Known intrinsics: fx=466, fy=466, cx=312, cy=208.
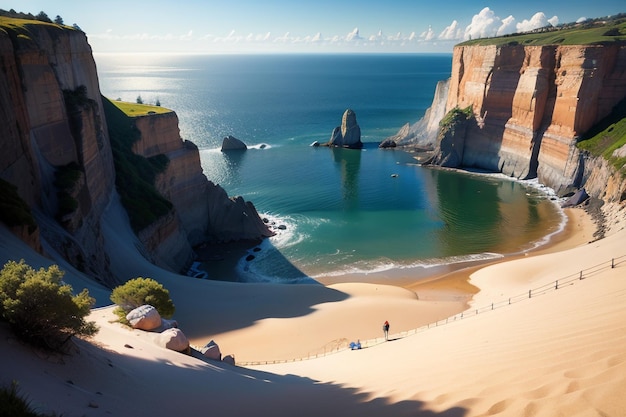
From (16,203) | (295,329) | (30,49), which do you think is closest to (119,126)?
(30,49)

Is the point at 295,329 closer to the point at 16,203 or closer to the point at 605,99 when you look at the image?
the point at 16,203

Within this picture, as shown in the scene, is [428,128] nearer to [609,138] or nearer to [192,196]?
[609,138]

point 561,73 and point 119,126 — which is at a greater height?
point 561,73

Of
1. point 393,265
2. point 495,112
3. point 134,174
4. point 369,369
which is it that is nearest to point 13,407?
point 369,369

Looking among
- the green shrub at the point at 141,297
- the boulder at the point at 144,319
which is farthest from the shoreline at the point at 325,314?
the boulder at the point at 144,319

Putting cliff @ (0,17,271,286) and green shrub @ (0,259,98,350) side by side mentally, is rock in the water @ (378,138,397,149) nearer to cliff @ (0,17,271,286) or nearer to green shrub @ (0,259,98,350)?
cliff @ (0,17,271,286)

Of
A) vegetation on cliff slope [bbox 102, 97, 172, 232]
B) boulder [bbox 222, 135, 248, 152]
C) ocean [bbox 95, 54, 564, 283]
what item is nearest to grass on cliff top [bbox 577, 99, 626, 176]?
ocean [bbox 95, 54, 564, 283]
